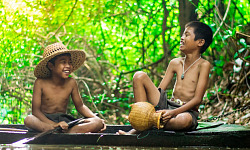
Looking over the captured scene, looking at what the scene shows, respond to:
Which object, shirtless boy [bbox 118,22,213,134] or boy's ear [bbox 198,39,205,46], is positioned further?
boy's ear [bbox 198,39,205,46]

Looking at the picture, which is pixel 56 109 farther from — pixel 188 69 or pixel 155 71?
pixel 155 71

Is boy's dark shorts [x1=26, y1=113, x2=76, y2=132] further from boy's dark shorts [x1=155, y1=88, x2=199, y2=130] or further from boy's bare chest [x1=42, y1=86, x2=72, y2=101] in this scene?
boy's dark shorts [x1=155, y1=88, x2=199, y2=130]

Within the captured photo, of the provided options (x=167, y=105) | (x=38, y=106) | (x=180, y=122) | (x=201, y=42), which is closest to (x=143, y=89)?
(x=167, y=105)

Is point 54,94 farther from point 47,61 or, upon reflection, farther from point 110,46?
point 110,46

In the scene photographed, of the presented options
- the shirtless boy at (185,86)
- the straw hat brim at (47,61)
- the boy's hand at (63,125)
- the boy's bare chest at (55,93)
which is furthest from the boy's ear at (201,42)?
the boy's hand at (63,125)

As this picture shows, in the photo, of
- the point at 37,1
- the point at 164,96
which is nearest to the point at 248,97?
the point at 164,96

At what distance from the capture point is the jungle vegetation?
522cm

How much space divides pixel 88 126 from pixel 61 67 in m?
0.68

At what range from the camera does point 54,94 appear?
3.47 meters

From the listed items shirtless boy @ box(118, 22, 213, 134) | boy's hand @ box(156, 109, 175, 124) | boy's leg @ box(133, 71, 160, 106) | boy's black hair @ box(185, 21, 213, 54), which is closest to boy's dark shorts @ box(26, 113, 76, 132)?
shirtless boy @ box(118, 22, 213, 134)

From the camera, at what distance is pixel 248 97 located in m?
4.94

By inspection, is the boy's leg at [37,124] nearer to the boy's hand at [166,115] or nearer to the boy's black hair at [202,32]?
the boy's hand at [166,115]

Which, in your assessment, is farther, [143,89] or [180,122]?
[143,89]

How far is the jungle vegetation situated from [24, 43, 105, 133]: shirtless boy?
1.74 meters
